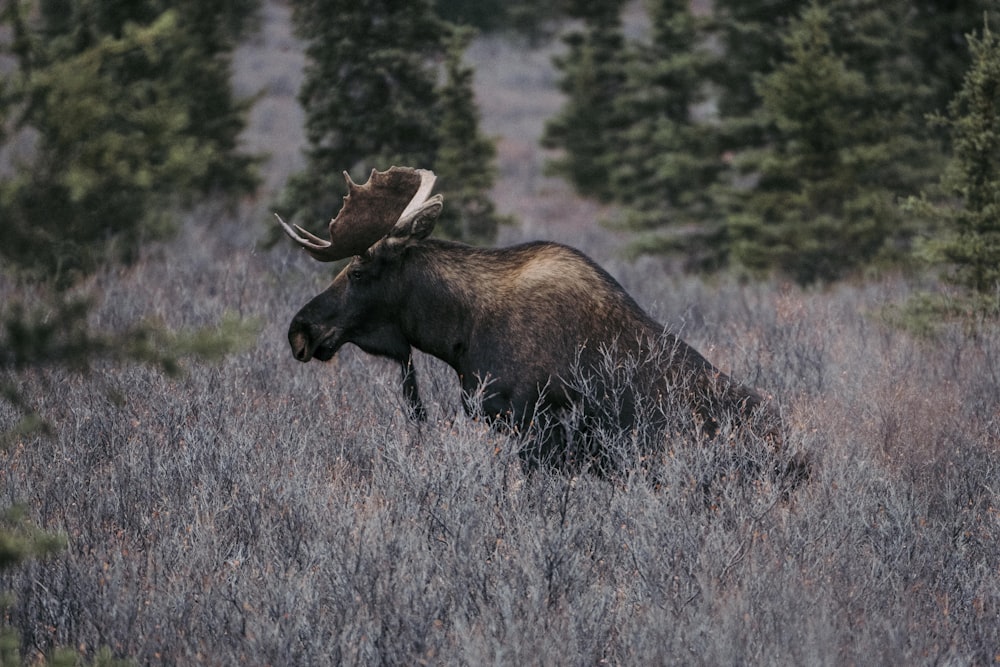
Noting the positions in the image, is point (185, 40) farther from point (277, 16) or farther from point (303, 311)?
point (277, 16)

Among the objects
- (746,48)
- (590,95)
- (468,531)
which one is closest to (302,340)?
(468,531)

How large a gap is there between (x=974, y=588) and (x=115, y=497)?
3.94 meters

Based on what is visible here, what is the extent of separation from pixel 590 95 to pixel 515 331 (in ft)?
68.1

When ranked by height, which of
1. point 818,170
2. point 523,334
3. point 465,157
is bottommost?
point 465,157

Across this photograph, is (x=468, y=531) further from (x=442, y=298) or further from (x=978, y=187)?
(x=978, y=187)

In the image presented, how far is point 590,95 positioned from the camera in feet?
83.3

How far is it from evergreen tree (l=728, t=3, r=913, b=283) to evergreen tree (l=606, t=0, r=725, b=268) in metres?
1.33

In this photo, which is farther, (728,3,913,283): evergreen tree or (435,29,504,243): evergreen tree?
(435,29,504,243): evergreen tree

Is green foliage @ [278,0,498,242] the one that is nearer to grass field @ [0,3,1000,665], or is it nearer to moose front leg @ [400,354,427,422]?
grass field @ [0,3,1000,665]

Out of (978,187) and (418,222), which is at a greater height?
(418,222)

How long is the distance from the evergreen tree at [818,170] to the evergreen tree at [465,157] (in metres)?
3.70

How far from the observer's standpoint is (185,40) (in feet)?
57.8

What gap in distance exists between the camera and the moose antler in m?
5.74

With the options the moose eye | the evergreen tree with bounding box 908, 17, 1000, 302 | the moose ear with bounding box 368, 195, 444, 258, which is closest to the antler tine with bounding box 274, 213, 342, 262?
the moose eye
